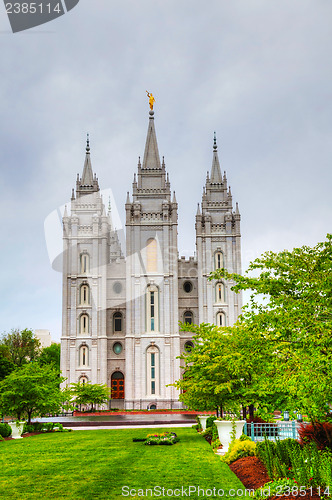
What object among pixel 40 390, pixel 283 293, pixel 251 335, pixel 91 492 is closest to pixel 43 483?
pixel 91 492

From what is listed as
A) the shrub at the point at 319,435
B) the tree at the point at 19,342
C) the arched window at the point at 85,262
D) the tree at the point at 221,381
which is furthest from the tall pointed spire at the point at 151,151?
the shrub at the point at 319,435

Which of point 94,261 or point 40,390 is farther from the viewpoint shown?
point 94,261

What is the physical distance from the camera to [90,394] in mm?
53125

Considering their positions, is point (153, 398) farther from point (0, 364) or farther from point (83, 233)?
point (83, 233)

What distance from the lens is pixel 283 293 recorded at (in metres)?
15.0

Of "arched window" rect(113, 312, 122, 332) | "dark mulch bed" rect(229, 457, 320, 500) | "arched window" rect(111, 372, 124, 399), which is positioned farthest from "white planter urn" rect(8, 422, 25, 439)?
"arched window" rect(113, 312, 122, 332)

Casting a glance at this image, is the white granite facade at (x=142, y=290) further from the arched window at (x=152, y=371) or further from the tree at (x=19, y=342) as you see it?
the tree at (x=19, y=342)

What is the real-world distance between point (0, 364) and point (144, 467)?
44805 millimetres

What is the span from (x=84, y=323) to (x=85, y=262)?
6983mm

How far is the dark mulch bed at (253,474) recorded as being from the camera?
33.5ft

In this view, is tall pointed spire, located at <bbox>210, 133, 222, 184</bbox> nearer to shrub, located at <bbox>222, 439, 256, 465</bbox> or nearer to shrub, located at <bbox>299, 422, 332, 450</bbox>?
shrub, located at <bbox>222, 439, 256, 465</bbox>

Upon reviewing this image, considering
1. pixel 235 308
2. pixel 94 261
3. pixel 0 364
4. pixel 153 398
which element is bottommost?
pixel 153 398

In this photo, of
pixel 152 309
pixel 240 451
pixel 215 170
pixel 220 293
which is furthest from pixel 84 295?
pixel 240 451

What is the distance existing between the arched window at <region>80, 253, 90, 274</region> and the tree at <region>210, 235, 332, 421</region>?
4665 centimetres
